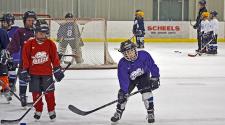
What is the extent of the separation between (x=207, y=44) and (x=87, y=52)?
3564mm

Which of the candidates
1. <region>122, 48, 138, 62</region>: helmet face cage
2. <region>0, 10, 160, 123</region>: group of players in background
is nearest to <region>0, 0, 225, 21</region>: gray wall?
<region>0, 10, 160, 123</region>: group of players in background

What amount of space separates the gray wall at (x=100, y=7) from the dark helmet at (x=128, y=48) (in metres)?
13.9

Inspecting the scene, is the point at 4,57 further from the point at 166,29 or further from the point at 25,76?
the point at 166,29

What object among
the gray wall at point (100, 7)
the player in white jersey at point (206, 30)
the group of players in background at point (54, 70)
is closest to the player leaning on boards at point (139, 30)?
the player in white jersey at point (206, 30)

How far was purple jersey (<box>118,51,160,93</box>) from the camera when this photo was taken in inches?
184

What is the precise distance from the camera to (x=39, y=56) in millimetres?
4852

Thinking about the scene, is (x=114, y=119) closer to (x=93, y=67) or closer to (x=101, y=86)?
(x=101, y=86)

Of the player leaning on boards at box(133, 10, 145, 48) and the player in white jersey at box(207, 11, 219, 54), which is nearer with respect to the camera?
the player in white jersey at box(207, 11, 219, 54)

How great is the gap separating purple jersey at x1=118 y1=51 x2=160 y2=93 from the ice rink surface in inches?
17.3

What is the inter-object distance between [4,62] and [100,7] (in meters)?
13.0

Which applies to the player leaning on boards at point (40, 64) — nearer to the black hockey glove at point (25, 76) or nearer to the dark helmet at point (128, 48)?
the black hockey glove at point (25, 76)

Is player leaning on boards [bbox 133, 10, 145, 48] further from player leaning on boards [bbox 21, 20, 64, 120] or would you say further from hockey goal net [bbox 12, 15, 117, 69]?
player leaning on boards [bbox 21, 20, 64, 120]

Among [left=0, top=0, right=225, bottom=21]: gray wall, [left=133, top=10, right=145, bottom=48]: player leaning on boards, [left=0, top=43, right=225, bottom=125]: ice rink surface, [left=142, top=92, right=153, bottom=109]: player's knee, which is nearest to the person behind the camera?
[left=142, top=92, right=153, bottom=109]: player's knee

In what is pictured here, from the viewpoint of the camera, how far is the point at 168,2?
19000mm
